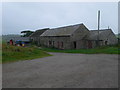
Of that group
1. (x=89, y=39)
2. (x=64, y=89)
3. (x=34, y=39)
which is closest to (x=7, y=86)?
(x=64, y=89)

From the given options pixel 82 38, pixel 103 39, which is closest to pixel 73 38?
pixel 82 38

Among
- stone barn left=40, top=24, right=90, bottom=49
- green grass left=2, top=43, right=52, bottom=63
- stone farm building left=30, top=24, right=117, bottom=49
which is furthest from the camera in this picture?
stone barn left=40, top=24, right=90, bottom=49

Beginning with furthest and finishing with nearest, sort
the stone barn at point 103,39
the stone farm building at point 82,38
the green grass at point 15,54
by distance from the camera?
1. the stone farm building at point 82,38
2. the stone barn at point 103,39
3. the green grass at point 15,54

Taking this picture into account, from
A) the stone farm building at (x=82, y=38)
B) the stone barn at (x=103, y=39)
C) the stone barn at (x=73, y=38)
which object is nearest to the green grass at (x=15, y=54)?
the stone barn at (x=73, y=38)

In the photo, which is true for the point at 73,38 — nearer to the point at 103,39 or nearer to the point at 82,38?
the point at 82,38

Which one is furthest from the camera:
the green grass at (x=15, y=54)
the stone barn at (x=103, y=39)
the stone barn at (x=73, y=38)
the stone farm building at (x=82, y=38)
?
the stone barn at (x=73, y=38)

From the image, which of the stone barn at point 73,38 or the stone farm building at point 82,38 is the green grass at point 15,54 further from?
the stone farm building at point 82,38

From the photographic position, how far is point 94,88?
5.08 metres

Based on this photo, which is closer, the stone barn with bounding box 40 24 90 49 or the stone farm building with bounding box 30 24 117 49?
the stone farm building with bounding box 30 24 117 49

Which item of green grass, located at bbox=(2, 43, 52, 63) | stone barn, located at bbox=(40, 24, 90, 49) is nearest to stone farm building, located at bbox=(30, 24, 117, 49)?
stone barn, located at bbox=(40, 24, 90, 49)

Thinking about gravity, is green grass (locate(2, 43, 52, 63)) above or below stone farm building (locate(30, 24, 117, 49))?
below

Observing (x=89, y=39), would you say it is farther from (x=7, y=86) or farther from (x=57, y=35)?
(x=7, y=86)

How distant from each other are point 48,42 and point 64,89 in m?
38.4

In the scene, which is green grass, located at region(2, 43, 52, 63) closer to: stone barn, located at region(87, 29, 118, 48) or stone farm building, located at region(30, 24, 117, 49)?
stone farm building, located at region(30, 24, 117, 49)
